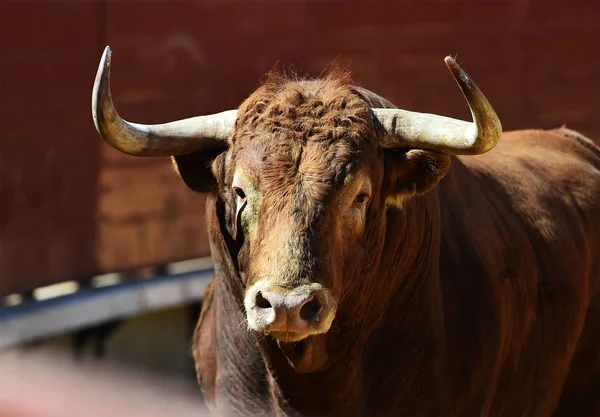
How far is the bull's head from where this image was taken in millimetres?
2768

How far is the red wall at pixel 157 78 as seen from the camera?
6.06m

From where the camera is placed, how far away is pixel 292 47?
292 inches

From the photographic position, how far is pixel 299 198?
2.93 metres

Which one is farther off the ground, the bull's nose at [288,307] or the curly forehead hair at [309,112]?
the curly forehead hair at [309,112]

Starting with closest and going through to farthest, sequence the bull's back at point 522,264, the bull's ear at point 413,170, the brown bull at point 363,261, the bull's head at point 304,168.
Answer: the bull's head at point 304,168 → the brown bull at point 363,261 → the bull's ear at point 413,170 → the bull's back at point 522,264

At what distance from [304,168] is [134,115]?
3.80m

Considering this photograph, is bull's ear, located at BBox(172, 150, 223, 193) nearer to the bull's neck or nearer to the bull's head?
the bull's head

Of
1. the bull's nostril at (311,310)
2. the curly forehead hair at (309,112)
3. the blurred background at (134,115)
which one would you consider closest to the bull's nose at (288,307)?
the bull's nostril at (311,310)

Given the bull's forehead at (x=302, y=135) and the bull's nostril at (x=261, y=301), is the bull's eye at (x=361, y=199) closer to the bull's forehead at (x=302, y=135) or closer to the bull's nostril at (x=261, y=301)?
the bull's forehead at (x=302, y=135)

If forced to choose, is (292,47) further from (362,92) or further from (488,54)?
(362,92)

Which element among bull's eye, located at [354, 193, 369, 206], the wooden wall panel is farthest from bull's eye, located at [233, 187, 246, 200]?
the wooden wall panel

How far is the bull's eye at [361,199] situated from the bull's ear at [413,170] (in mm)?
166

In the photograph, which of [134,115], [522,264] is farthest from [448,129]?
[134,115]

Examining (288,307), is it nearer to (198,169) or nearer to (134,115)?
(198,169)
